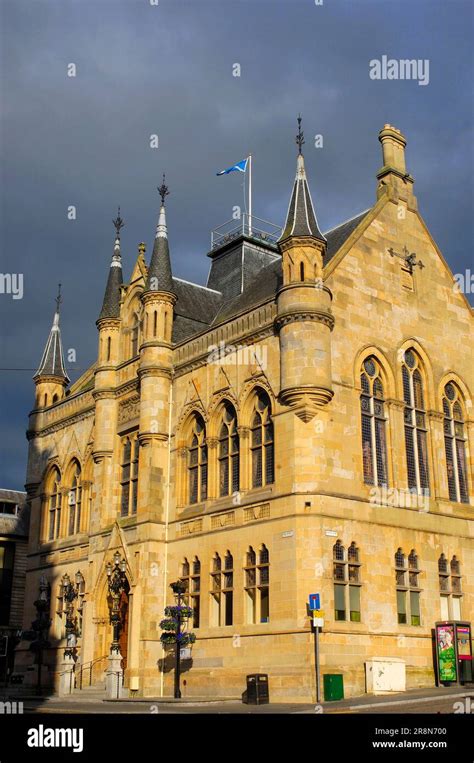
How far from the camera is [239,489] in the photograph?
112 ft

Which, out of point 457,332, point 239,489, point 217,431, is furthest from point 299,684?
point 457,332

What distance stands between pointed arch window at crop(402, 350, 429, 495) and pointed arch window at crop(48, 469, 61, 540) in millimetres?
20980

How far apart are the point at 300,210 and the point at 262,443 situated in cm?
913

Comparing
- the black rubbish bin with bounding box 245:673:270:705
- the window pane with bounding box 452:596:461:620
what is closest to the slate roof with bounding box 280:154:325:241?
the window pane with bounding box 452:596:461:620

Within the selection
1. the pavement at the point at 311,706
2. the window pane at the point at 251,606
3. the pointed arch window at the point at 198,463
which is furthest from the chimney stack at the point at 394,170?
the pavement at the point at 311,706

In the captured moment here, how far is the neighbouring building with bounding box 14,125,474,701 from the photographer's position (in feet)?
102

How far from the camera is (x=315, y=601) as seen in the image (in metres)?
28.6
